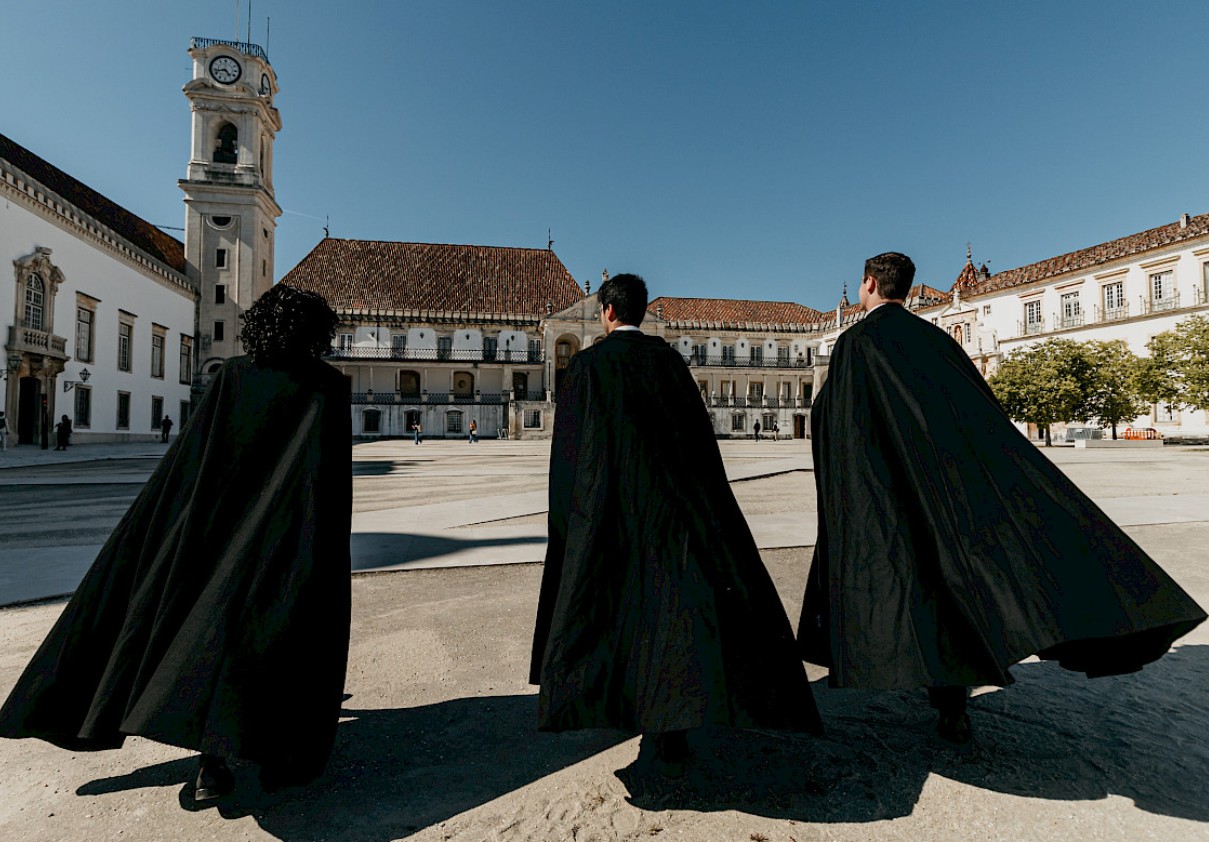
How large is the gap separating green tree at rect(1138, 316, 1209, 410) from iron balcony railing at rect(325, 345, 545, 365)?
38.7 m

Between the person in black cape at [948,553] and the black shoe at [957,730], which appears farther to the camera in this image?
the black shoe at [957,730]

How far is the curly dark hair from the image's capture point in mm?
2252

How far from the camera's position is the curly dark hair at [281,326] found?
2.25 metres

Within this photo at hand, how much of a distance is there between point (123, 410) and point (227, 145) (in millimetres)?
18878

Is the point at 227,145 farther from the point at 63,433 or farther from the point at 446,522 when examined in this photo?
the point at 446,522

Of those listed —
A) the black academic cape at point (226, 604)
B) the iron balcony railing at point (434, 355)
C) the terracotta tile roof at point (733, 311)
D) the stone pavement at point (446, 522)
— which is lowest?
the stone pavement at point (446, 522)

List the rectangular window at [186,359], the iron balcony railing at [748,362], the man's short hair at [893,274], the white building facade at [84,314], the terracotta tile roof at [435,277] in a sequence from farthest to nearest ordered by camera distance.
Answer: the iron balcony railing at [748,362] → the terracotta tile roof at [435,277] → the rectangular window at [186,359] → the white building facade at [84,314] → the man's short hair at [893,274]

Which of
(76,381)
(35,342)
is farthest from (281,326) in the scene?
(76,381)

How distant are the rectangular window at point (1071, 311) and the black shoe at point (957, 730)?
53151 mm

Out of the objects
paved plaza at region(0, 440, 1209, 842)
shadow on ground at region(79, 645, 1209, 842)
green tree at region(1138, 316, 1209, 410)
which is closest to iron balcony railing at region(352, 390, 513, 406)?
green tree at region(1138, 316, 1209, 410)

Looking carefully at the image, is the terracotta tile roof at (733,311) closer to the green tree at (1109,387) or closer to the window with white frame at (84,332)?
the green tree at (1109,387)

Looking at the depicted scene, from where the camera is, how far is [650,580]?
2.22m

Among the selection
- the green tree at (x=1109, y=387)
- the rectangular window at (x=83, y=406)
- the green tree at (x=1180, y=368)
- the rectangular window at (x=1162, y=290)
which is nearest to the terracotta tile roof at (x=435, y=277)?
the rectangular window at (x=83, y=406)

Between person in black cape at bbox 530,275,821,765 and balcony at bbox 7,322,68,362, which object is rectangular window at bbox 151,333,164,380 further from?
person in black cape at bbox 530,275,821,765
